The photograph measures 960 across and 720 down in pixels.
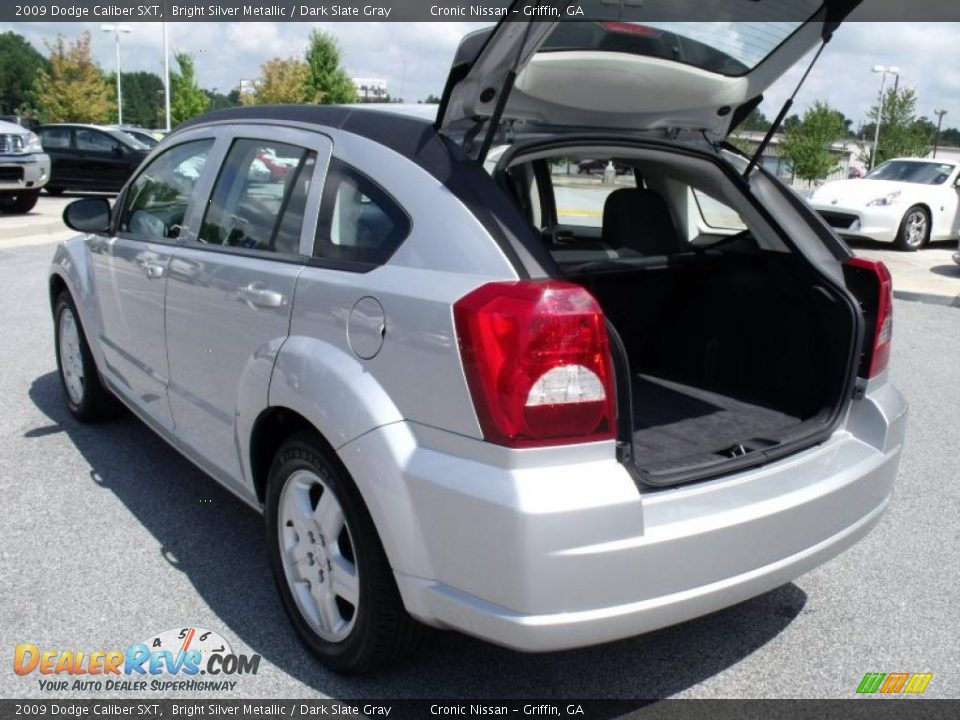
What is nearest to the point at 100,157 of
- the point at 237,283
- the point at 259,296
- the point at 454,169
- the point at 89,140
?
the point at 89,140

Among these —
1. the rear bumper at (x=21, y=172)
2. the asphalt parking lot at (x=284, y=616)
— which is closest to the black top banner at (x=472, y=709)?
the asphalt parking lot at (x=284, y=616)

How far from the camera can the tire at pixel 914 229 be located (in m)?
15.1

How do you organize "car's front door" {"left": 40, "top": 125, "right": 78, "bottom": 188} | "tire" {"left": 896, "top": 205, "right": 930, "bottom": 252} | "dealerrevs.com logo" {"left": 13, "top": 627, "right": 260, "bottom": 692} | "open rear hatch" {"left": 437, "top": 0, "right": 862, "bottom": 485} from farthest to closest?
"car's front door" {"left": 40, "top": 125, "right": 78, "bottom": 188} → "tire" {"left": 896, "top": 205, "right": 930, "bottom": 252} → "dealerrevs.com logo" {"left": 13, "top": 627, "right": 260, "bottom": 692} → "open rear hatch" {"left": 437, "top": 0, "right": 862, "bottom": 485}

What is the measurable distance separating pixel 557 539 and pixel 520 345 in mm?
468

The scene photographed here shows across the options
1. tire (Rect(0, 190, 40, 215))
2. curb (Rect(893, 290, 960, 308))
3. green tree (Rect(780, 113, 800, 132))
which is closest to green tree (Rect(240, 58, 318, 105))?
green tree (Rect(780, 113, 800, 132))

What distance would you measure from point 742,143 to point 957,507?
19002 mm

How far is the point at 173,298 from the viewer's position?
3.57 m

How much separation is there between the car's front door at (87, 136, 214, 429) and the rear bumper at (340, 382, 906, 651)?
5.47 feet

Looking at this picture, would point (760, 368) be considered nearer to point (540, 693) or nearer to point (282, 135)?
point (540, 693)

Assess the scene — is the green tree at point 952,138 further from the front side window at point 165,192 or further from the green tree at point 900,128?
the front side window at point 165,192

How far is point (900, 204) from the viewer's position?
15008 millimetres

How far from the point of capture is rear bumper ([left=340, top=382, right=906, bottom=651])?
2.21m

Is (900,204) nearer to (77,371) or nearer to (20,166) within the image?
(77,371)

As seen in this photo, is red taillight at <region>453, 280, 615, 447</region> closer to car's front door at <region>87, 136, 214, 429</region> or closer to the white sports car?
car's front door at <region>87, 136, 214, 429</region>
